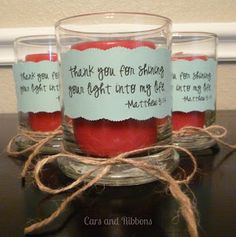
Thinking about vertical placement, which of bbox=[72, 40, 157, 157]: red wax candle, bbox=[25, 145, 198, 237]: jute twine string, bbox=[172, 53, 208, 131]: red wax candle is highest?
bbox=[72, 40, 157, 157]: red wax candle

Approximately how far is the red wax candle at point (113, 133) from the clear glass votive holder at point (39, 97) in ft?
0.33

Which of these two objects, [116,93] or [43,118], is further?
[43,118]

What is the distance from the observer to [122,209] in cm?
23

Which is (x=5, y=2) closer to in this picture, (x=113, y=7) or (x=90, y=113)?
(x=113, y=7)

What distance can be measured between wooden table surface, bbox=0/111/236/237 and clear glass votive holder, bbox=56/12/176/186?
23 mm

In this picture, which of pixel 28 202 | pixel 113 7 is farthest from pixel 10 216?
pixel 113 7

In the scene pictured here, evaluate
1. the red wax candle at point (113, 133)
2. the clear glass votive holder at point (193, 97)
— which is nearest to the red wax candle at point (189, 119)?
the clear glass votive holder at point (193, 97)

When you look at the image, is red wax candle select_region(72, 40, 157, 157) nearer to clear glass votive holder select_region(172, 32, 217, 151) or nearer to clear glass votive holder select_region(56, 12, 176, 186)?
clear glass votive holder select_region(56, 12, 176, 186)

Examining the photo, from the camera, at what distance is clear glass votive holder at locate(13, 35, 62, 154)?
0.37m

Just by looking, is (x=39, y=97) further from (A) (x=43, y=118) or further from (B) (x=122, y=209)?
(B) (x=122, y=209)

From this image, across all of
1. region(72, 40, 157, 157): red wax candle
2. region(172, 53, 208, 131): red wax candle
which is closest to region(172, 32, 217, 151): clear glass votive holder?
region(172, 53, 208, 131): red wax candle

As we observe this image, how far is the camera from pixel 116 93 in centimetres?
27

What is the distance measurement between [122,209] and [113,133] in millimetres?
61

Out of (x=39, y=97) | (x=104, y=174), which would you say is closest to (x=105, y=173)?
(x=104, y=174)
